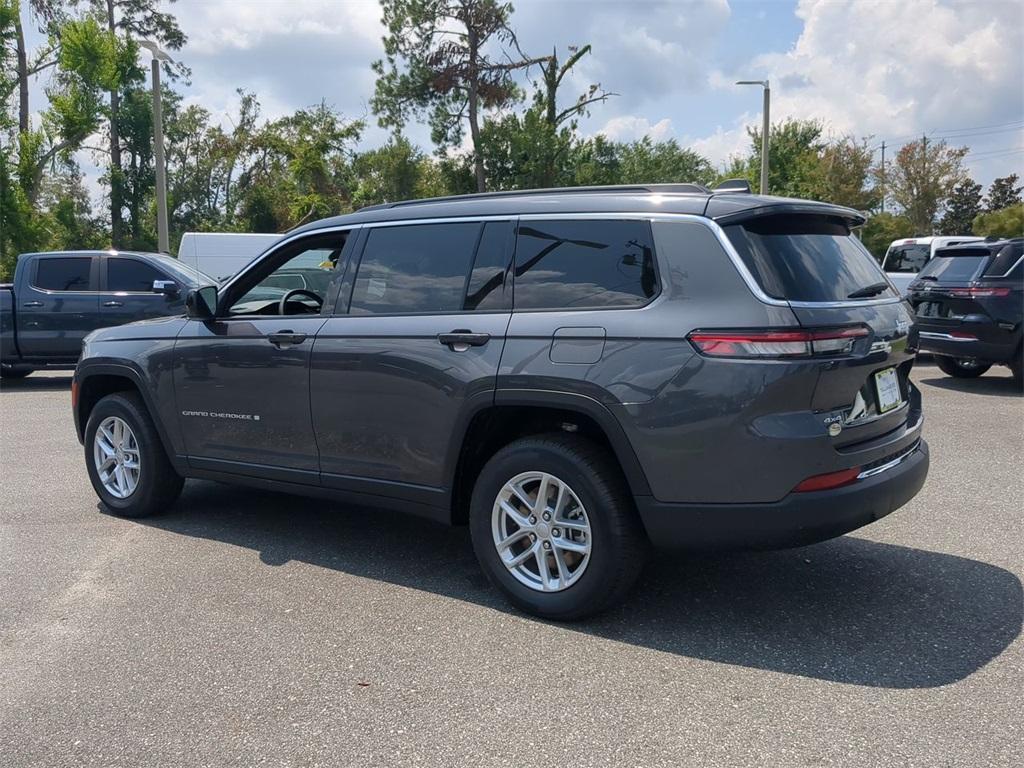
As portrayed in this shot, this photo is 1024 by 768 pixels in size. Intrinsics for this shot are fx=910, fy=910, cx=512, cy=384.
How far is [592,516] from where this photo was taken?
151 inches

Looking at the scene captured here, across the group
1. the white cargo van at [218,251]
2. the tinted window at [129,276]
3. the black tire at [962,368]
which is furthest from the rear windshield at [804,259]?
the white cargo van at [218,251]

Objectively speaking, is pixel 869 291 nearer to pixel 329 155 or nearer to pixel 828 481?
pixel 828 481

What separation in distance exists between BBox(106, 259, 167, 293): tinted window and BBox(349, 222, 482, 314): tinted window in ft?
29.5

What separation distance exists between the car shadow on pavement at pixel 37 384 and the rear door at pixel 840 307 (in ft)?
38.9

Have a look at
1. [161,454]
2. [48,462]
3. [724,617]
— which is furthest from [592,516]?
[48,462]

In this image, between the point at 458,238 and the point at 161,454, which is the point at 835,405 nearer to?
the point at 458,238

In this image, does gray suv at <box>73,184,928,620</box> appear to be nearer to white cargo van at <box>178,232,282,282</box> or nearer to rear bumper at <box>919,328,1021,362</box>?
rear bumper at <box>919,328,1021,362</box>

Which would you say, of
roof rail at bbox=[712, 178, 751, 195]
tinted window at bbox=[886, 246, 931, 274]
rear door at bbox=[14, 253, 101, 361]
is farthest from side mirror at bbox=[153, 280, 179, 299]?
tinted window at bbox=[886, 246, 931, 274]

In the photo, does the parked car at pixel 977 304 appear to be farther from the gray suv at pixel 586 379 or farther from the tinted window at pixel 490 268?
the tinted window at pixel 490 268

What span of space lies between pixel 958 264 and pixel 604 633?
29.8 feet

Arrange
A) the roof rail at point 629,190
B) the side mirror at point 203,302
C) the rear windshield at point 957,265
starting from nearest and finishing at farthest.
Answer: the roof rail at point 629,190, the side mirror at point 203,302, the rear windshield at point 957,265

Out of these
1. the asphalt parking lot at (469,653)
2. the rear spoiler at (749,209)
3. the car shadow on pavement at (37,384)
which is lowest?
the asphalt parking lot at (469,653)

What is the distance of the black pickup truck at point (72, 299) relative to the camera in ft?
41.4

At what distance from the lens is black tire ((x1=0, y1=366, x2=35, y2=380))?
1319cm
